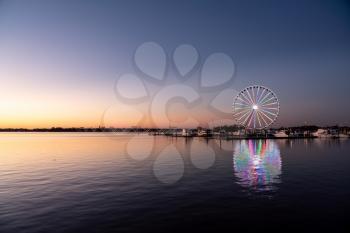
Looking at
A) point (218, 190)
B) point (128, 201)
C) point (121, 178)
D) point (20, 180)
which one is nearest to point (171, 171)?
point (121, 178)

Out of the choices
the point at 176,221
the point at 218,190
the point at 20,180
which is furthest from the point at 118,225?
the point at 20,180

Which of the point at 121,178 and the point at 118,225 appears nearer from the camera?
the point at 118,225

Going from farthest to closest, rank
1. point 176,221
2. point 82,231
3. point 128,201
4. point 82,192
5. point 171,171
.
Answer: point 171,171 < point 82,192 < point 128,201 < point 176,221 < point 82,231

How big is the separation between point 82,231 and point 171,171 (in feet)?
91.0

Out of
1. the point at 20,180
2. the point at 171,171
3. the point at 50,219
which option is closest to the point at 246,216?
the point at 50,219

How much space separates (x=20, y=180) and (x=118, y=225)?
25.9 m

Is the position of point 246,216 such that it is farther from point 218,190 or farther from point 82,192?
point 82,192

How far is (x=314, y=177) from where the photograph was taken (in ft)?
127

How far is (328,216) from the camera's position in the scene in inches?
832

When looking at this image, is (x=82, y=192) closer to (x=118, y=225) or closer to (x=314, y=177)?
(x=118, y=225)

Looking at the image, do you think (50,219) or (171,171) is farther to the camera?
(171,171)

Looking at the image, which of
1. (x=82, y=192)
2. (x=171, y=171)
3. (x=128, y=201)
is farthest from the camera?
(x=171, y=171)

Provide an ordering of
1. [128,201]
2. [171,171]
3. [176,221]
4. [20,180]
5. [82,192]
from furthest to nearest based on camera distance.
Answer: [171,171] < [20,180] < [82,192] < [128,201] < [176,221]

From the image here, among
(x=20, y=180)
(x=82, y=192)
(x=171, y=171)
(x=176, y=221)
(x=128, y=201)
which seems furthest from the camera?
(x=171, y=171)
